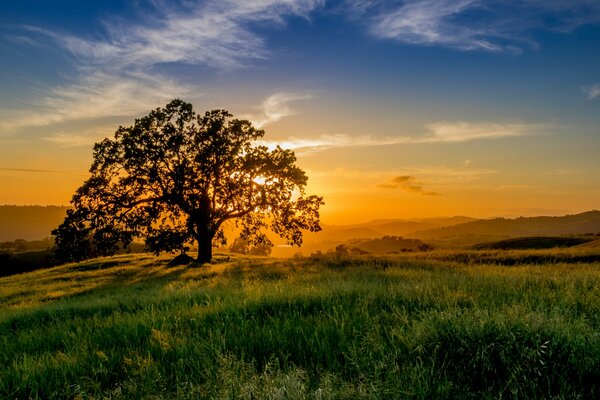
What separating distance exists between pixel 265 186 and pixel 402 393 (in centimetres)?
3224

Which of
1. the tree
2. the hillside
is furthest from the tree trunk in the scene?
the hillside

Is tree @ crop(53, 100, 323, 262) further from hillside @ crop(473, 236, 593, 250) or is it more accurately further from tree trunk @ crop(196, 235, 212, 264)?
hillside @ crop(473, 236, 593, 250)

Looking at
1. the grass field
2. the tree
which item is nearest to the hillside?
the tree

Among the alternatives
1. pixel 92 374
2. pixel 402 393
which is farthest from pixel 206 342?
pixel 402 393

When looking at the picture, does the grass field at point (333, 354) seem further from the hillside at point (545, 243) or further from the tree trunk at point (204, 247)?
the hillside at point (545, 243)

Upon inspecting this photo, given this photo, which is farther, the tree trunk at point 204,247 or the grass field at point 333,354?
the tree trunk at point 204,247

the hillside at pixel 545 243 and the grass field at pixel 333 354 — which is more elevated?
the grass field at pixel 333 354

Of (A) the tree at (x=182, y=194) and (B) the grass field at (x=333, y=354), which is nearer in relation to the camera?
(B) the grass field at (x=333, y=354)

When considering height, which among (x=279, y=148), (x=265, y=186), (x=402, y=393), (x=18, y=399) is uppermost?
(x=279, y=148)

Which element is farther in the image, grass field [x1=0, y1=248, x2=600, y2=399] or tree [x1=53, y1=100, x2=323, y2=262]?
tree [x1=53, y1=100, x2=323, y2=262]

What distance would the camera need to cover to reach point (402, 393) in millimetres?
3094

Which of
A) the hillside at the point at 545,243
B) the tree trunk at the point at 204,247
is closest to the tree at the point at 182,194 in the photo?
the tree trunk at the point at 204,247

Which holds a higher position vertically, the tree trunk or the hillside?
the tree trunk

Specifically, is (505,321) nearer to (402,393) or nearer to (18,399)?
(402,393)
